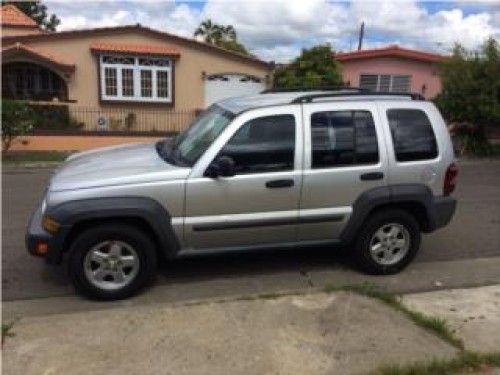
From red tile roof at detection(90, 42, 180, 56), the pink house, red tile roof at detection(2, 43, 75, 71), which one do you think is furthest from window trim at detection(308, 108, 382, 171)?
the pink house

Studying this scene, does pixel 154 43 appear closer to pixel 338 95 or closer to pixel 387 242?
pixel 338 95

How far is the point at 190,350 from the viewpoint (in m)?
4.20

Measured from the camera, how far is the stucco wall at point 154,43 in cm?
2159

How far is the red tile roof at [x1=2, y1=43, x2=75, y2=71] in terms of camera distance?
2070 centimetres

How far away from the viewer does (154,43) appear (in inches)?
877

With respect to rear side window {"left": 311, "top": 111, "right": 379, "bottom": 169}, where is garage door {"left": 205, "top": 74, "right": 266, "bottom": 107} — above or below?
above

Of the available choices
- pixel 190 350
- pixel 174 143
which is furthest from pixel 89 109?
pixel 190 350

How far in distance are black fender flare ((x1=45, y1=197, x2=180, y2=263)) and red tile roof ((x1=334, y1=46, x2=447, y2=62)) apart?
66.8 ft

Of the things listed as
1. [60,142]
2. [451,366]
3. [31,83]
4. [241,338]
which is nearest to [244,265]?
[241,338]

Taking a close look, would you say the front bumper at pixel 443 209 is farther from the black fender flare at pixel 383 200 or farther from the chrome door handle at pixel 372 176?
the chrome door handle at pixel 372 176

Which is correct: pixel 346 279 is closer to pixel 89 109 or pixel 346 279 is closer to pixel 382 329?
pixel 382 329

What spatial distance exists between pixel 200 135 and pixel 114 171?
954 millimetres

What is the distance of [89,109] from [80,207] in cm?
1669

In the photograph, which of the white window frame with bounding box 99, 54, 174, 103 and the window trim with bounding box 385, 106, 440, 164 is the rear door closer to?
the window trim with bounding box 385, 106, 440, 164
